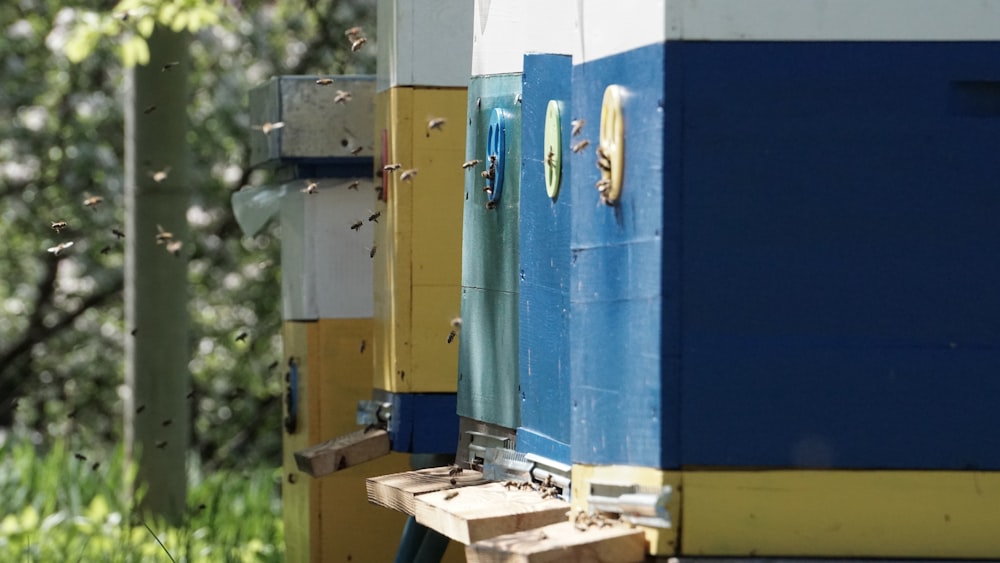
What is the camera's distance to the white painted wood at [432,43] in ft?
18.4

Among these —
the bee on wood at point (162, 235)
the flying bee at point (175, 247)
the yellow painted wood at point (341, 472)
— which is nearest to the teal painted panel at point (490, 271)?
the yellow painted wood at point (341, 472)

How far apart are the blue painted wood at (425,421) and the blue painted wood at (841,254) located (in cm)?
239

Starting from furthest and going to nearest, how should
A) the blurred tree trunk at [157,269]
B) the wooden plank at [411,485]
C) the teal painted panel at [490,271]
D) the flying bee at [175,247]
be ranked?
the blurred tree trunk at [157,269]
the flying bee at [175,247]
the teal painted panel at [490,271]
the wooden plank at [411,485]

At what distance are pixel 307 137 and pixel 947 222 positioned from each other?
368cm

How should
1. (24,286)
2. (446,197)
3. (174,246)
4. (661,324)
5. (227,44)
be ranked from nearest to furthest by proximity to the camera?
(661,324) → (446,197) → (174,246) → (227,44) → (24,286)

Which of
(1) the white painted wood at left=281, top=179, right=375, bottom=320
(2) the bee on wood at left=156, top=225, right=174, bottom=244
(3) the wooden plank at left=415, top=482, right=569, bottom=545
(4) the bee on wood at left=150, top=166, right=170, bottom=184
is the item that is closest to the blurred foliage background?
(4) the bee on wood at left=150, top=166, right=170, bottom=184

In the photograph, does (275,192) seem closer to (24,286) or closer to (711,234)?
(711,234)

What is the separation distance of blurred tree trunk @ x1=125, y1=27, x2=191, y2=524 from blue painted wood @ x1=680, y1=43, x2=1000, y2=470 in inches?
199

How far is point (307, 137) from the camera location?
6.71 metres

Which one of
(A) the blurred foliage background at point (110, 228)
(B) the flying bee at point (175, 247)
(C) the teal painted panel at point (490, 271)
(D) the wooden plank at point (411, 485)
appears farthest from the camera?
(A) the blurred foliage background at point (110, 228)

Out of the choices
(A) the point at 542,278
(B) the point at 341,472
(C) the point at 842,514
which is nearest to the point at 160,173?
(B) the point at 341,472

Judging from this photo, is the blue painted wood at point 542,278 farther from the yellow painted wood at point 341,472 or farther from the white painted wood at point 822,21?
the yellow painted wood at point 341,472

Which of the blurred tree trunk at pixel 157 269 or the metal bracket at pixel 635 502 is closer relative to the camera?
the metal bracket at pixel 635 502

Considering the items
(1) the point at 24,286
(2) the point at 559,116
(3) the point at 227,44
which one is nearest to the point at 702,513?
(2) the point at 559,116
